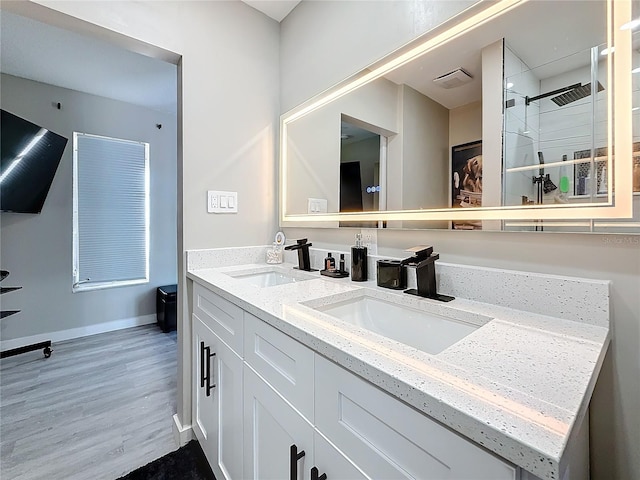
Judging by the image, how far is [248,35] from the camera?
1.72 meters

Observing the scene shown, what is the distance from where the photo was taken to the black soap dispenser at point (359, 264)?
1.20m

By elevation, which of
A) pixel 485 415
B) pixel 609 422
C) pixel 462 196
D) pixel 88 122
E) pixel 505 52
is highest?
pixel 88 122

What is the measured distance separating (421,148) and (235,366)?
1072 millimetres

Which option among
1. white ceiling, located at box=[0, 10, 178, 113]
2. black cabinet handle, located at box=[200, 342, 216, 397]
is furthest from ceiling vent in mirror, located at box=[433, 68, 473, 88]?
white ceiling, located at box=[0, 10, 178, 113]

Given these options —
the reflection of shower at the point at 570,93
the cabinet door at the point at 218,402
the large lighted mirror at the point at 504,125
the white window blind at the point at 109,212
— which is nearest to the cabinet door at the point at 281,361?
the cabinet door at the point at 218,402

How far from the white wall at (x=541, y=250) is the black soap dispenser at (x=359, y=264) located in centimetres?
10

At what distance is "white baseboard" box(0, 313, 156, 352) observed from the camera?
261 centimetres

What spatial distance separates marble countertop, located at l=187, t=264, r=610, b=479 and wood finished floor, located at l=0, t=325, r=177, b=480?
4.47ft

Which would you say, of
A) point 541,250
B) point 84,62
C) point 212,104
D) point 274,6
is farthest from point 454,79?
point 84,62

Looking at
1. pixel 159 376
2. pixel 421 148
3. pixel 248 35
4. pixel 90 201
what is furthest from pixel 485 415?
pixel 90 201

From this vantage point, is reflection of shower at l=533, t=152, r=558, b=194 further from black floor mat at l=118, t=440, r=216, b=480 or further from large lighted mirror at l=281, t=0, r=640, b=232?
black floor mat at l=118, t=440, r=216, b=480

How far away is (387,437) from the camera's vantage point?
18.7 inches

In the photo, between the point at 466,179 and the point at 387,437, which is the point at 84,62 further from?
the point at 387,437

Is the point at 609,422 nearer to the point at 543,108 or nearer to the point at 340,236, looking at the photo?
the point at 543,108
